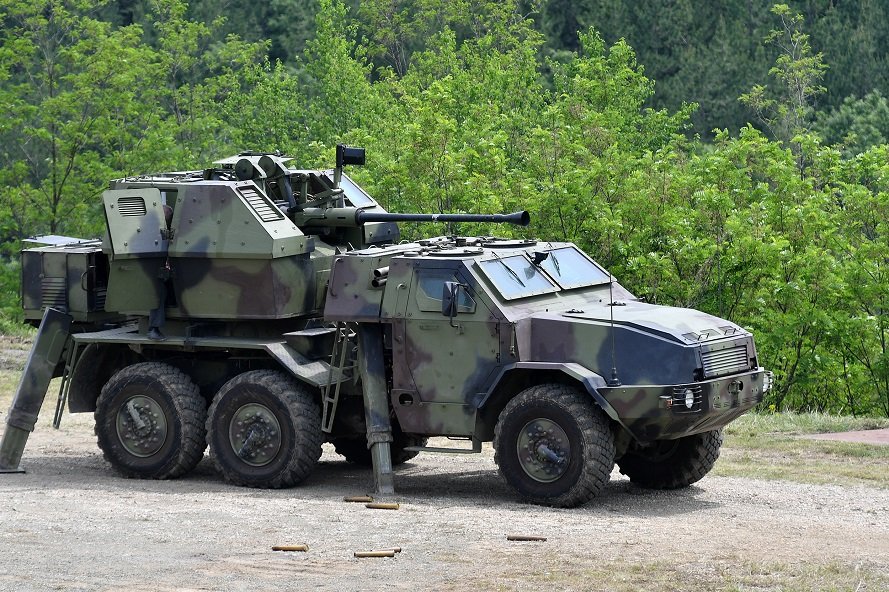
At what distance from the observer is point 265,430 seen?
13.8m

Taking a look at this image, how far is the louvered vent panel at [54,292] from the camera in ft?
48.5

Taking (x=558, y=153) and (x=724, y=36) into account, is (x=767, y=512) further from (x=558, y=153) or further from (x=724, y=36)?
(x=724, y=36)

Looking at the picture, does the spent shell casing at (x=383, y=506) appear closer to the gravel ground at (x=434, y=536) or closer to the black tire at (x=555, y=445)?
the gravel ground at (x=434, y=536)

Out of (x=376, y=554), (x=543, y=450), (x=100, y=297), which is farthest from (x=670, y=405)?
(x=100, y=297)

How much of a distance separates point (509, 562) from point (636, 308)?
3.56 meters

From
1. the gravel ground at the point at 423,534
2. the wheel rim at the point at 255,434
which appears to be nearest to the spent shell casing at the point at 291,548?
the gravel ground at the point at 423,534

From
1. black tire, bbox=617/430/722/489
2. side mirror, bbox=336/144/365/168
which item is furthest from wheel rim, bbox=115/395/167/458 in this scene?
black tire, bbox=617/430/722/489

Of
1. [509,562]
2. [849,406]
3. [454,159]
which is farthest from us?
[454,159]

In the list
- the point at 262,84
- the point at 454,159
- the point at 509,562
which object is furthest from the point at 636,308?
the point at 262,84

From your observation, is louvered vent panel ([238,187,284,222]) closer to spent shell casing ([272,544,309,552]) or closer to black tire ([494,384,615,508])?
black tire ([494,384,615,508])

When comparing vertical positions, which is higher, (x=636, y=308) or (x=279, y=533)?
(x=636, y=308)

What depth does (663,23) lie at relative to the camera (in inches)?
2066

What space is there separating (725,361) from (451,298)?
221cm

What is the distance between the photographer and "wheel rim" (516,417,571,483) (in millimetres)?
12453
